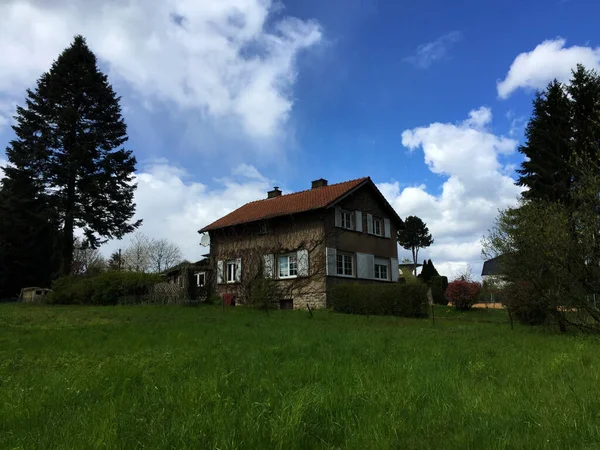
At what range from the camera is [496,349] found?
9.23 metres

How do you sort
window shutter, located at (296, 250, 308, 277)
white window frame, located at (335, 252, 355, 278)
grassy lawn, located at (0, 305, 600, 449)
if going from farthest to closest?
white window frame, located at (335, 252, 355, 278), window shutter, located at (296, 250, 308, 277), grassy lawn, located at (0, 305, 600, 449)

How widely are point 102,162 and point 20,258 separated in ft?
33.6

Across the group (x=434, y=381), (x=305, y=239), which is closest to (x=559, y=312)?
(x=434, y=381)

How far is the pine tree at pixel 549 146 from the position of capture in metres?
29.4

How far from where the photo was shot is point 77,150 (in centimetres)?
3025

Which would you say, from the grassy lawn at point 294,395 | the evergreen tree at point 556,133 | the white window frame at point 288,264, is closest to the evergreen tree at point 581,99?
the evergreen tree at point 556,133

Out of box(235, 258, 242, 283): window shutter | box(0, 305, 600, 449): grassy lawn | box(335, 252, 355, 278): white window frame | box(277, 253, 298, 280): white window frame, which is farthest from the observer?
box(235, 258, 242, 283): window shutter

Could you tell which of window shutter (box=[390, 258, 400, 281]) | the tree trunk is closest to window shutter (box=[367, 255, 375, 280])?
window shutter (box=[390, 258, 400, 281])

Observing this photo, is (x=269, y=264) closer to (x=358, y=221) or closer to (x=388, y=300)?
(x=358, y=221)

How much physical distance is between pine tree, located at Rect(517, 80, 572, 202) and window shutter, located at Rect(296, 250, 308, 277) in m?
15.4

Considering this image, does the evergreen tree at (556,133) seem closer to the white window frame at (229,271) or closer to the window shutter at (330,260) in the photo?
the window shutter at (330,260)

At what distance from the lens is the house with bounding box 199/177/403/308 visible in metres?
25.8

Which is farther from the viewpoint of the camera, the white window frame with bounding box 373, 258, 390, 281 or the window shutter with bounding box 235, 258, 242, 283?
the white window frame with bounding box 373, 258, 390, 281

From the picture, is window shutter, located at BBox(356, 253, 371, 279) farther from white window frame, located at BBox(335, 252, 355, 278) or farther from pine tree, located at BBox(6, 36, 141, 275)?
pine tree, located at BBox(6, 36, 141, 275)
